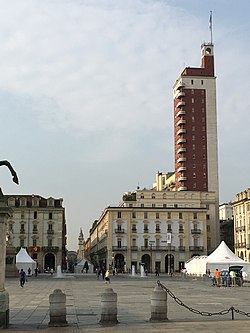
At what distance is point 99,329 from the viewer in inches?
596

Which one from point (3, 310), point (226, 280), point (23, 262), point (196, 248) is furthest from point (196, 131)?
point (3, 310)

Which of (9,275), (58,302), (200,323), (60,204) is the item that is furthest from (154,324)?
(60,204)

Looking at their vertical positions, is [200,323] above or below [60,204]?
below

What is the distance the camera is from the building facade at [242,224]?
98.5 m

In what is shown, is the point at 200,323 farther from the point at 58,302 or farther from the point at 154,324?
the point at 58,302

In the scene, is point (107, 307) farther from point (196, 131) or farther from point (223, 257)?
point (196, 131)

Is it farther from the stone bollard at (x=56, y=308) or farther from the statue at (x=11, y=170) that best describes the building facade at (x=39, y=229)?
the stone bollard at (x=56, y=308)

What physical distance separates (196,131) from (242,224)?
25631 mm

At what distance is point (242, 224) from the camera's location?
10194cm

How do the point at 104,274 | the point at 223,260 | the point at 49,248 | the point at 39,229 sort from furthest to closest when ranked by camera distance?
→ the point at 39,229, the point at 49,248, the point at 104,274, the point at 223,260

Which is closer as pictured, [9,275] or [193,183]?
[9,275]

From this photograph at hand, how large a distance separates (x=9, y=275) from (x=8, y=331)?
52.3 meters

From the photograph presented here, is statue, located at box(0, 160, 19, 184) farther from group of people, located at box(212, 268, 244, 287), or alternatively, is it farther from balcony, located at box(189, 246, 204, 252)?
balcony, located at box(189, 246, 204, 252)

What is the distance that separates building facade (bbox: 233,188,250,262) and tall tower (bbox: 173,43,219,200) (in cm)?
1165
